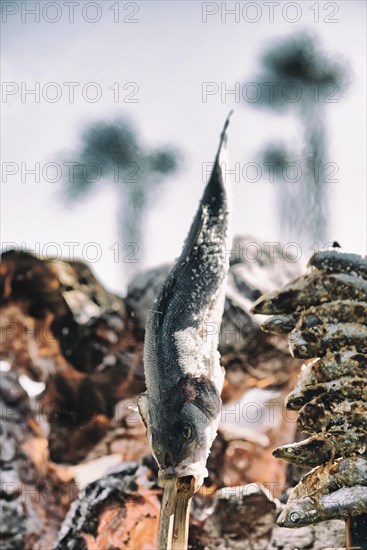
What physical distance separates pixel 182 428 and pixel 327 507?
48 centimetres

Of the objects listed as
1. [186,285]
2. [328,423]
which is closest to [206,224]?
[186,285]

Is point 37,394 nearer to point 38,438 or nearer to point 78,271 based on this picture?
point 38,438

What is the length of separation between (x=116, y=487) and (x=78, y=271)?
1.97 metres

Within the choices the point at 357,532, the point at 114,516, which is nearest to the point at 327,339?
the point at 357,532

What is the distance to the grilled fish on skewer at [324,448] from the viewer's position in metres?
1.97

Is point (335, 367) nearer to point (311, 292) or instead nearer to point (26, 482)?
point (311, 292)

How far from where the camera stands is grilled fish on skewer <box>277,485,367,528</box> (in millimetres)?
1872

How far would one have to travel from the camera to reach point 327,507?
1.90 meters

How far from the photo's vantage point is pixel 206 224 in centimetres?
262

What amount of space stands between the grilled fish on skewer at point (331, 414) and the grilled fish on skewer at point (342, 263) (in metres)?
0.38

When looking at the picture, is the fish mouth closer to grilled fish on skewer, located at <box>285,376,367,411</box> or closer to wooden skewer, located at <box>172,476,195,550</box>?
wooden skewer, located at <box>172,476,195,550</box>


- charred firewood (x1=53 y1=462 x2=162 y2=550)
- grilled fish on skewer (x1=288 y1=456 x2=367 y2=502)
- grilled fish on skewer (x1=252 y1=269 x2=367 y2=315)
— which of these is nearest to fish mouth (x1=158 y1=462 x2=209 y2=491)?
grilled fish on skewer (x1=288 y1=456 x2=367 y2=502)

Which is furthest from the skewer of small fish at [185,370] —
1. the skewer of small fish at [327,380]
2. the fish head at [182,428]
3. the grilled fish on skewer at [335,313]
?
the grilled fish on skewer at [335,313]

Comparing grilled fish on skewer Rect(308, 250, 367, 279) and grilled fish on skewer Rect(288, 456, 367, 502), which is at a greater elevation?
grilled fish on skewer Rect(308, 250, 367, 279)
